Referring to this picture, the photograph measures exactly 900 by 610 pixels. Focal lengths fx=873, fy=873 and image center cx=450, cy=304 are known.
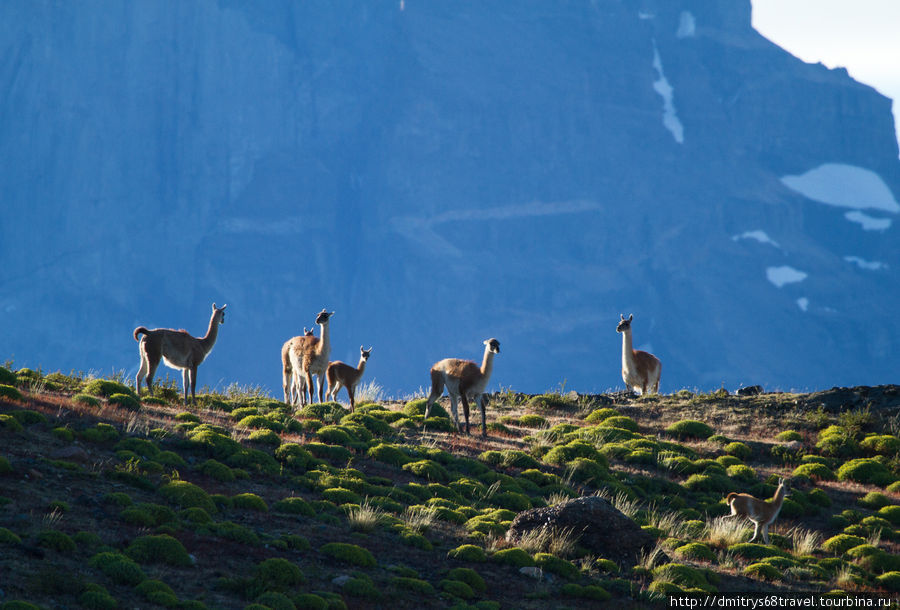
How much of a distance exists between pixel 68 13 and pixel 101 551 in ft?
544

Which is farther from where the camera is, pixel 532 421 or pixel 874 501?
pixel 532 421

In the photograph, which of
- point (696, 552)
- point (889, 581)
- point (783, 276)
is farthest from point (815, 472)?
point (783, 276)

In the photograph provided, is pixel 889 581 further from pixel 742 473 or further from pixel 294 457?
pixel 294 457

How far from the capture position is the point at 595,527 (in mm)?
14203

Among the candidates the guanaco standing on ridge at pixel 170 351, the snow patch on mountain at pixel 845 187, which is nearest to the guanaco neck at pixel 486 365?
the guanaco standing on ridge at pixel 170 351

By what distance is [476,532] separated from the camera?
14180 mm

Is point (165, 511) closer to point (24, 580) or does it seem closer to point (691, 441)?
point (24, 580)

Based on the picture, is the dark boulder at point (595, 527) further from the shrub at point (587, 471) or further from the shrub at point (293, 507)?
the shrub at point (587, 471)

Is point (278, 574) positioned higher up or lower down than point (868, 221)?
lower down

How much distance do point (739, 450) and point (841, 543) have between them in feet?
19.8

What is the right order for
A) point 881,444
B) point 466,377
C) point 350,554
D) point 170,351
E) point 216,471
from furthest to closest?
point 881,444 < point 170,351 < point 466,377 < point 216,471 < point 350,554

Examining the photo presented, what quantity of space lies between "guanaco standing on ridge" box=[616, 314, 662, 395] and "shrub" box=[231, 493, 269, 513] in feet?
56.3

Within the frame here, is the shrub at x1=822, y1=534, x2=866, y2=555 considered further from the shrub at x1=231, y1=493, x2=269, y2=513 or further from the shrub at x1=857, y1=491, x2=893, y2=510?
the shrub at x1=231, y1=493, x2=269, y2=513

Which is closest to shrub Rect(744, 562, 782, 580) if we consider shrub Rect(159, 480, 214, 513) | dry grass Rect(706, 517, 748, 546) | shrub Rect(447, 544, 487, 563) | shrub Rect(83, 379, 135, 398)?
dry grass Rect(706, 517, 748, 546)
